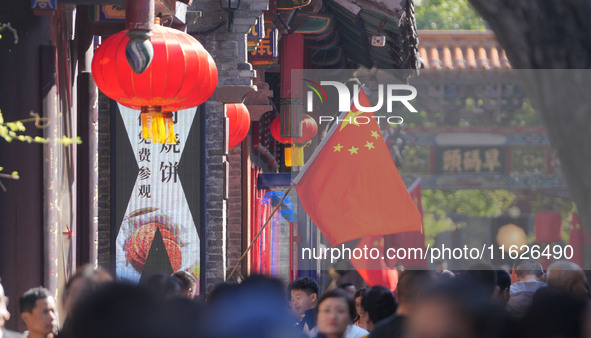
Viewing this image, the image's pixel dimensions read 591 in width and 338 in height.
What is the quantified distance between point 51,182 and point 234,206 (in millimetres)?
6679

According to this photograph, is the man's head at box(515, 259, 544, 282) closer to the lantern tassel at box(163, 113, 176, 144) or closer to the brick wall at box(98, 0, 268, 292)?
the brick wall at box(98, 0, 268, 292)

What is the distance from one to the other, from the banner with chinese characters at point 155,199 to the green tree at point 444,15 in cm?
2799

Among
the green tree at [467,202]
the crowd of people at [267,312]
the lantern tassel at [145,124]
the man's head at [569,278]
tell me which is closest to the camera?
the crowd of people at [267,312]

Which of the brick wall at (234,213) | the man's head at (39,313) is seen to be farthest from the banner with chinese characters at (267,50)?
the man's head at (39,313)

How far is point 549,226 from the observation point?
30.8 metres

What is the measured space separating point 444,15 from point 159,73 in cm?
3114

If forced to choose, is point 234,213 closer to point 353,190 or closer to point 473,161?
point 353,190

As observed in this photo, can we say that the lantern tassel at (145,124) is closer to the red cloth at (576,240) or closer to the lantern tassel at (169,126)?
the lantern tassel at (169,126)

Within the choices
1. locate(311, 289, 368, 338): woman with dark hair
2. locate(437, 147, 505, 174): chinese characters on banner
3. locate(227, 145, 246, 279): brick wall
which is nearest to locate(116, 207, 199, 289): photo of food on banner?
locate(227, 145, 246, 279): brick wall

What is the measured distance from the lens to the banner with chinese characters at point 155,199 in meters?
10.5

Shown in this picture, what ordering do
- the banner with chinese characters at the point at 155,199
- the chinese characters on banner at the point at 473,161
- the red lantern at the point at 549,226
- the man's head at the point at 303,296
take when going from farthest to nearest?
the red lantern at the point at 549,226 < the chinese characters on banner at the point at 473,161 < the banner with chinese characters at the point at 155,199 < the man's head at the point at 303,296

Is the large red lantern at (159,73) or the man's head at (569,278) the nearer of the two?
the man's head at (569,278)

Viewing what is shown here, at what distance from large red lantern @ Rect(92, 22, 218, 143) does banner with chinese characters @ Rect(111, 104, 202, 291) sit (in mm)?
2557

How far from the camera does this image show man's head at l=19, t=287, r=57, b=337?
226 inches
